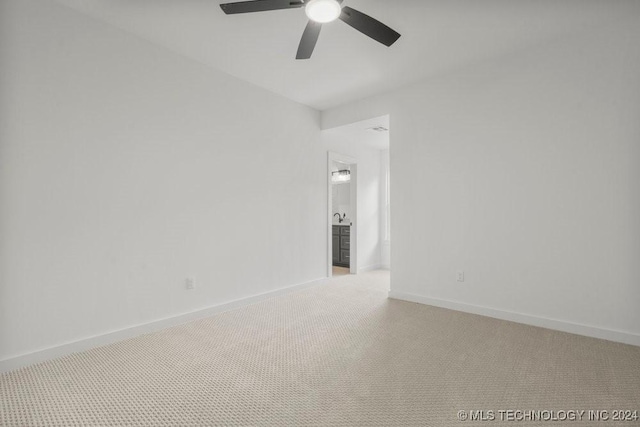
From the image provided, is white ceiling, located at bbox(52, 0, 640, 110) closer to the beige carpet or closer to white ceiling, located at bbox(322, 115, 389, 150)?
white ceiling, located at bbox(322, 115, 389, 150)

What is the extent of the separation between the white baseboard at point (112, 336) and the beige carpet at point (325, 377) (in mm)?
75

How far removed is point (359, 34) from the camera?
282 centimetres

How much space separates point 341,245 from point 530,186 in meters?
3.84

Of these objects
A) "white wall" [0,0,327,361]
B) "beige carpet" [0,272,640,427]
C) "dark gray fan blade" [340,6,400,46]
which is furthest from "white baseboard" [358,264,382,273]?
"dark gray fan blade" [340,6,400,46]

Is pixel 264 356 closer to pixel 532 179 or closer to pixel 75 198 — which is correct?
pixel 75 198

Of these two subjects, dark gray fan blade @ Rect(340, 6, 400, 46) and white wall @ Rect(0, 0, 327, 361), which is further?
white wall @ Rect(0, 0, 327, 361)

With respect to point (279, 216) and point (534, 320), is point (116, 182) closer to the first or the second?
point (279, 216)

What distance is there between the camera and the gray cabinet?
248 inches

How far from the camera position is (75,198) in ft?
8.20

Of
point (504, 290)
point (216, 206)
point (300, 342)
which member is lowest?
point (300, 342)

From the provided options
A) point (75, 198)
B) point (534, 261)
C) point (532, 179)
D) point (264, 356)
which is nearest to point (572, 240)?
point (534, 261)

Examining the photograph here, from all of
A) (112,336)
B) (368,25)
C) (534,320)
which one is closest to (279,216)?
(112,336)

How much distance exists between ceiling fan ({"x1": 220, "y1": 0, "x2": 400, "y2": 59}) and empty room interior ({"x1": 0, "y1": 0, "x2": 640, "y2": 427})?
0.02 metres

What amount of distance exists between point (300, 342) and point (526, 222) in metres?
2.44
